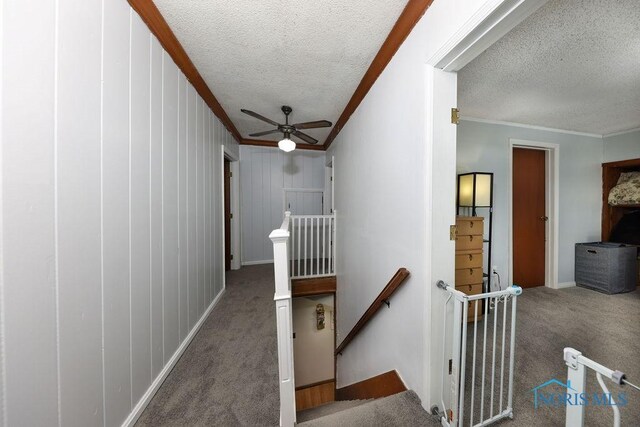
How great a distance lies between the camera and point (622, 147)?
3.35 metres

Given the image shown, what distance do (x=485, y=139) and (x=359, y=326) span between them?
9.70 ft

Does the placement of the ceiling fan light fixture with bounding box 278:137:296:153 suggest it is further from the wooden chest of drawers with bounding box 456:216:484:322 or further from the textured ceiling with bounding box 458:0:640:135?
the wooden chest of drawers with bounding box 456:216:484:322

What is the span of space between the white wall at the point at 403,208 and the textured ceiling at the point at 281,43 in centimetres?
29

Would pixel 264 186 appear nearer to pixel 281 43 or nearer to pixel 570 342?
pixel 281 43

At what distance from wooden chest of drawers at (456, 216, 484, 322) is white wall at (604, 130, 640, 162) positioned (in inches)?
129

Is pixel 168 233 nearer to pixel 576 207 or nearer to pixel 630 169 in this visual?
pixel 576 207

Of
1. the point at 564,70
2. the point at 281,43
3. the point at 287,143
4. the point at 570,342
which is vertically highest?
the point at 281,43

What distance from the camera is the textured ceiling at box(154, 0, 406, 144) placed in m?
1.40

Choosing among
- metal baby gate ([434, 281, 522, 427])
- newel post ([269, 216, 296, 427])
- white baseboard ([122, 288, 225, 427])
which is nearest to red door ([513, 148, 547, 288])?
metal baby gate ([434, 281, 522, 427])

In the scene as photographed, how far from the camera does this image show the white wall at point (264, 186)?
4488 millimetres

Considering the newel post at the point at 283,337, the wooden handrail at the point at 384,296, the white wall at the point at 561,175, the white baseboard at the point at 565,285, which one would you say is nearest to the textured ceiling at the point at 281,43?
the newel post at the point at 283,337

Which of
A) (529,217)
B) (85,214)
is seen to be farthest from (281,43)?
(529,217)

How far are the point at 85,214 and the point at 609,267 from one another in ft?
18.5

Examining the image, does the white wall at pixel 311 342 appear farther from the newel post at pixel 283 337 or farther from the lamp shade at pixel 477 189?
the newel post at pixel 283 337
